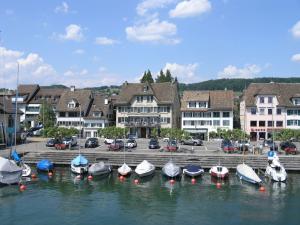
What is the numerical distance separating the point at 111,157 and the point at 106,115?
4625 cm

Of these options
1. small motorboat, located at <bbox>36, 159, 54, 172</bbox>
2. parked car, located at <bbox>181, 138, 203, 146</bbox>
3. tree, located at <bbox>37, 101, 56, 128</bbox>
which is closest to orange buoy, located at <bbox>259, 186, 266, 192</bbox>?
small motorboat, located at <bbox>36, 159, 54, 172</bbox>

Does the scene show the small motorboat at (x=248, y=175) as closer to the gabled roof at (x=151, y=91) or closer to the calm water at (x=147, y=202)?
the calm water at (x=147, y=202)

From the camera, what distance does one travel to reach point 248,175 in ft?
173

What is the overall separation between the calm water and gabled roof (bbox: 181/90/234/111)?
49461mm

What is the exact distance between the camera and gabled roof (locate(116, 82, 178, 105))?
107m

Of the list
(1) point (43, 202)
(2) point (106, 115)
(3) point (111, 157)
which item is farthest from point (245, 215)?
(2) point (106, 115)

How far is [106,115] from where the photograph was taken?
112 m

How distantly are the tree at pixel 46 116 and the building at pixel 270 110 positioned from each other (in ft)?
163

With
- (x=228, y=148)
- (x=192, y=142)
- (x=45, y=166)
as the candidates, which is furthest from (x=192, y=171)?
(x=192, y=142)

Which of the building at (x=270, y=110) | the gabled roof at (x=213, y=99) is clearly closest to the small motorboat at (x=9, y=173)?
the gabled roof at (x=213, y=99)

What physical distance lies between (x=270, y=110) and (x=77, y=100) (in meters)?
48.2

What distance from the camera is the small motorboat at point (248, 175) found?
5182 centimetres

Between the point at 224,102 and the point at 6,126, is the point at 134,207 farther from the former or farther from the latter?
the point at 224,102

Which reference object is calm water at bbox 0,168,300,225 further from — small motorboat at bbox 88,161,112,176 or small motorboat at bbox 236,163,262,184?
small motorboat at bbox 88,161,112,176
